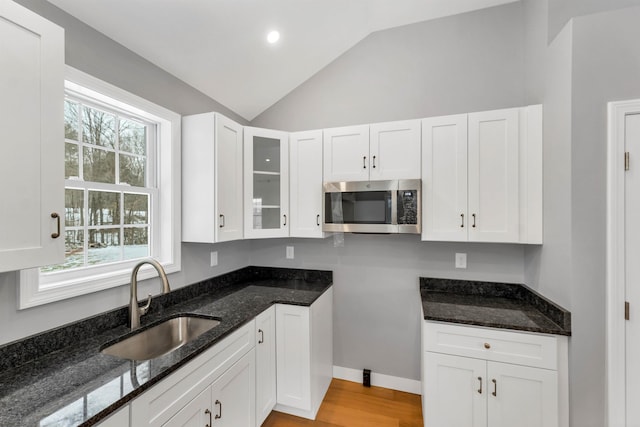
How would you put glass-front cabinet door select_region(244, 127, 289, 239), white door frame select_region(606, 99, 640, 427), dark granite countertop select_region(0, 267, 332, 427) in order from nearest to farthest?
dark granite countertop select_region(0, 267, 332, 427) → white door frame select_region(606, 99, 640, 427) → glass-front cabinet door select_region(244, 127, 289, 239)

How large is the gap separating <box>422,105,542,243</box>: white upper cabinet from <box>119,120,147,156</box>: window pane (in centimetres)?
200

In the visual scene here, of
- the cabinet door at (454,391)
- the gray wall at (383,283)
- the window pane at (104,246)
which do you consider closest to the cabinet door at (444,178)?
the gray wall at (383,283)

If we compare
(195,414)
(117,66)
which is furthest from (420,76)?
(195,414)

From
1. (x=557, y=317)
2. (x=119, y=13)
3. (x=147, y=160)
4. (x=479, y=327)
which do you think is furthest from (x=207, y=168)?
(x=557, y=317)

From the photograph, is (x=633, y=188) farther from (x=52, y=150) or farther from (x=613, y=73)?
(x=52, y=150)

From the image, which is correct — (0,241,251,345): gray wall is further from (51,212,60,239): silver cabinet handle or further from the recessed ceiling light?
the recessed ceiling light

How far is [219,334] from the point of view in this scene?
4.78 feet

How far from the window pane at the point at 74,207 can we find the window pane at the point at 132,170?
285 millimetres

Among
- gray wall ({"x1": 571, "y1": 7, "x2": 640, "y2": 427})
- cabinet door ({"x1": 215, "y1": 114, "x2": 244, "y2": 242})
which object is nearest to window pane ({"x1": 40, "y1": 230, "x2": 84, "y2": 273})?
cabinet door ({"x1": 215, "y1": 114, "x2": 244, "y2": 242})

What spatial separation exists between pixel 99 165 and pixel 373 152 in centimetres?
181

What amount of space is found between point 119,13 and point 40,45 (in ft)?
2.26

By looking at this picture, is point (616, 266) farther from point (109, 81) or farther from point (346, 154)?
point (109, 81)

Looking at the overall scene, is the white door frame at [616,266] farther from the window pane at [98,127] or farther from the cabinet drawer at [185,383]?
the window pane at [98,127]

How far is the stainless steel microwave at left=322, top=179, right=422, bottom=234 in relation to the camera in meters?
2.00
